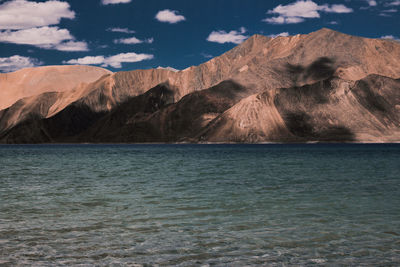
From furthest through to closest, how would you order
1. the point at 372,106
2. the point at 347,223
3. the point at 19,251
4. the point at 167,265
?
the point at 372,106 < the point at 347,223 < the point at 19,251 < the point at 167,265

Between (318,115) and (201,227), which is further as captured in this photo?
(318,115)

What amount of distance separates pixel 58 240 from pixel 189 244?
3910mm

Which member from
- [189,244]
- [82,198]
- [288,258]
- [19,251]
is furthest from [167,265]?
[82,198]

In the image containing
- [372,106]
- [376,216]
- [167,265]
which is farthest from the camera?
[372,106]

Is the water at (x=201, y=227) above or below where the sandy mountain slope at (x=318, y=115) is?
below

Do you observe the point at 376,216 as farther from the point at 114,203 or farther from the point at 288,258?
the point at 114,203

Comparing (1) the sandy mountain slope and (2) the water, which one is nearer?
(2) the water

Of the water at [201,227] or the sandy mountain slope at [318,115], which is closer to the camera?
the water at [201,227]

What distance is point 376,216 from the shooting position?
17734 millimetres

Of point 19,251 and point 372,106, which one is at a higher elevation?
point 372,106

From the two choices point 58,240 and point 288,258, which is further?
point 58,240

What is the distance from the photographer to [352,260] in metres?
11.5

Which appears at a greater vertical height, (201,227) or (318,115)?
(318,115)

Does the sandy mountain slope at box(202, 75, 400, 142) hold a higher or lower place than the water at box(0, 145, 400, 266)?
higher
